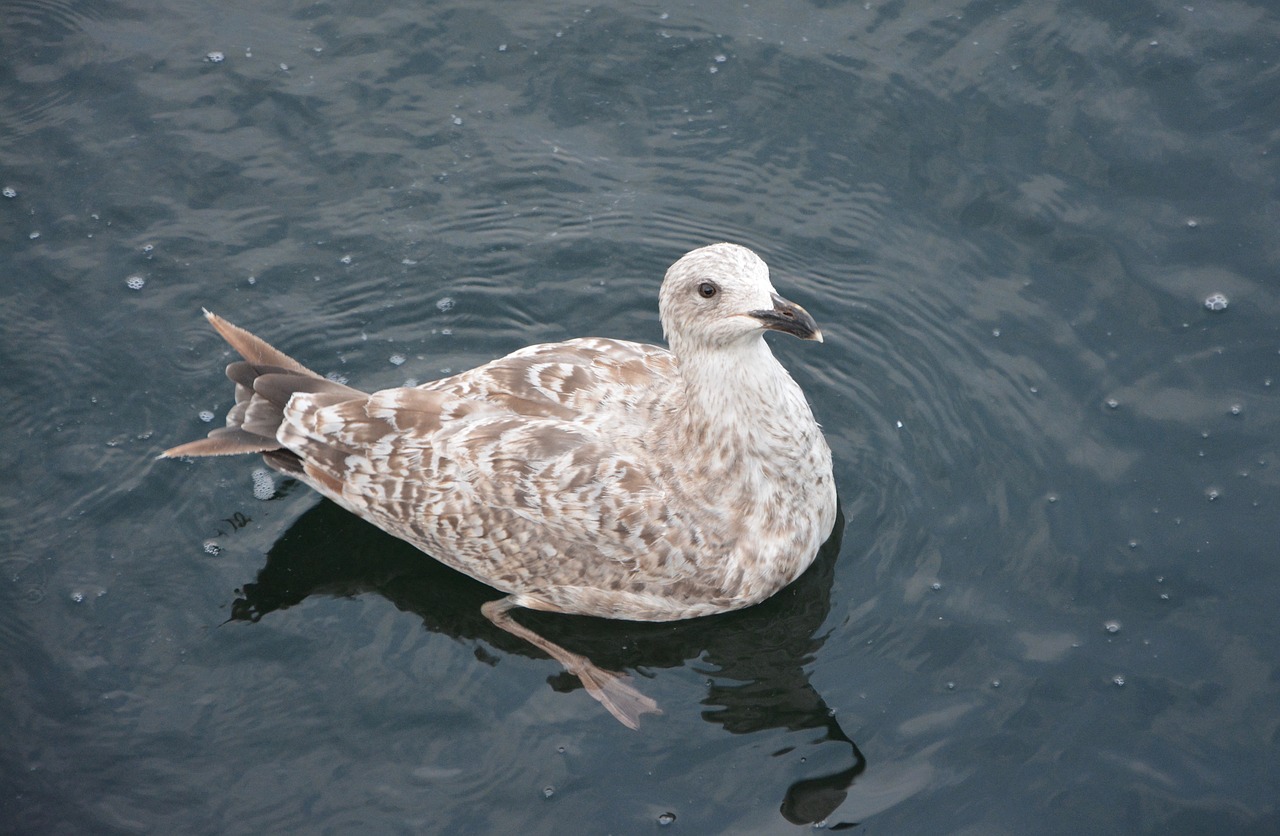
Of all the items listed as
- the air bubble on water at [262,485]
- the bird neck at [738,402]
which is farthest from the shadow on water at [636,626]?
the bird neck at [738,402]

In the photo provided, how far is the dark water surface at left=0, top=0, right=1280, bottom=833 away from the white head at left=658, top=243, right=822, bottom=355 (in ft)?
6.02

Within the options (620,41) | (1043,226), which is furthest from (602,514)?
(620,41)

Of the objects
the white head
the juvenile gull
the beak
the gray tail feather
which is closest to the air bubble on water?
the gray tail feather

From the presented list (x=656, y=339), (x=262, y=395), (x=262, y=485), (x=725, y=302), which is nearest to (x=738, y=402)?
(x=725, y=302)

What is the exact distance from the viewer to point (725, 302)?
6406mm

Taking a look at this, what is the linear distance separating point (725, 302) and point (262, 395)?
3.00m

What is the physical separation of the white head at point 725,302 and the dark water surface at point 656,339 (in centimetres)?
183

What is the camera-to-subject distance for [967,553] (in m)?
7.45

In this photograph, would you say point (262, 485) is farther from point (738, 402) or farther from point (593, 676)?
A: point (738, 402)

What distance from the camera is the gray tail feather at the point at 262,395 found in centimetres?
752

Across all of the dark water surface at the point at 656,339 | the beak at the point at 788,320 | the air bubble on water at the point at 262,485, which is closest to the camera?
the beak at the point at 788,320

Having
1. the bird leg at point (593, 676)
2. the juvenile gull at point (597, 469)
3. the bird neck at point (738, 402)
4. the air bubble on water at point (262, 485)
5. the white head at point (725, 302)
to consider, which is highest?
the white head at point (725, 302)

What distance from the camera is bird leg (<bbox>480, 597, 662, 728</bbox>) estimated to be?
694 centimetres

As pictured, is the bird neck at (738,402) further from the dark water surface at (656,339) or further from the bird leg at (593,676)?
the bird leg at (593,676)
